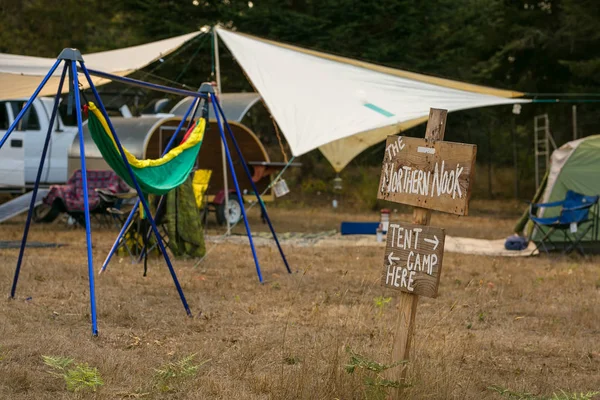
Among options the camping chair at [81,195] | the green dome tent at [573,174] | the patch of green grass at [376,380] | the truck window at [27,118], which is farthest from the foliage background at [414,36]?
the patch of green grass at [376,380]

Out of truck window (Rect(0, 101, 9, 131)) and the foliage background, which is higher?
the foliage background

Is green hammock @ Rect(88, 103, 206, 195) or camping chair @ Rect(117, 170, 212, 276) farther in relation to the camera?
camping chair @ Rect(117, 170, 212, 276)

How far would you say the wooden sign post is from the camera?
12.4ft

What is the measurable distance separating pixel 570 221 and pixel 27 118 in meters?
7.49

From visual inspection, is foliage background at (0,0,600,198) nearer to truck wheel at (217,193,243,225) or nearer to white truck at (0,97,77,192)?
white truck at (0,97,77,192)

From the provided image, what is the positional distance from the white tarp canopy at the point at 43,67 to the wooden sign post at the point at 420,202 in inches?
216

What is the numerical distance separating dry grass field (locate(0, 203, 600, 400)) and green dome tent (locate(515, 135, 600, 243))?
60.9 inches

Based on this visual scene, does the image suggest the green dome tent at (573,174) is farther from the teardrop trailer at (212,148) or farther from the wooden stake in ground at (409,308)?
the wooden stake in ground at (409,308)

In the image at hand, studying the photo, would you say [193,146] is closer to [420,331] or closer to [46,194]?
[420,331]

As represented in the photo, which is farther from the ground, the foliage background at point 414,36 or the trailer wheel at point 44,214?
the foliage background at point 414,36

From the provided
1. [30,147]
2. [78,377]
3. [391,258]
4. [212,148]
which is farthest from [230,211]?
[391,258]

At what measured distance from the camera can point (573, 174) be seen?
10.8 meters

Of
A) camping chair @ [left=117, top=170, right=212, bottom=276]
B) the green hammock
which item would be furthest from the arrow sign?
camping chair @ [left=117, top=170, right=212, bottom=276]

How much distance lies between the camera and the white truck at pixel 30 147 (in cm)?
1217
